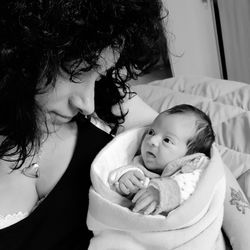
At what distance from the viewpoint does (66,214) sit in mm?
896

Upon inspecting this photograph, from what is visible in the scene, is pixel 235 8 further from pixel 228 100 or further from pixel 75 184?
pixel 75 184

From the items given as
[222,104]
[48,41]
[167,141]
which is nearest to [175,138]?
[167,141]

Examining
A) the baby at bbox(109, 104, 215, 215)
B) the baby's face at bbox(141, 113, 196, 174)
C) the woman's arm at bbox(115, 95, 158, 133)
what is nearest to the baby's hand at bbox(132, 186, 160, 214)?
the baby at bbox(109, 104, 215, 215)

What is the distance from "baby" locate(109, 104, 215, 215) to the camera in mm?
834

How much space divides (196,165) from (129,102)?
0.28m

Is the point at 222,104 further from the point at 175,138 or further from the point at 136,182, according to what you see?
the point at 136,182

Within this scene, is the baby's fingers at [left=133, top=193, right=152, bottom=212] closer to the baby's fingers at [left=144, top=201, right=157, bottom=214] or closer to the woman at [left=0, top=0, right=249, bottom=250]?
the baby's fingers at [left=144, top=201, right=157, bottom=214]

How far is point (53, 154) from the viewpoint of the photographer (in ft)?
2.98

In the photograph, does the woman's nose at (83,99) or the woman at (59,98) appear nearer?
the woman at (59,98)

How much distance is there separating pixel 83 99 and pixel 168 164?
30 cm

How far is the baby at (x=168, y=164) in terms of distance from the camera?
2.74 ft

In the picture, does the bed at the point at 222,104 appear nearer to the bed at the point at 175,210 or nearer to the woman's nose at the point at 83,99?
the bed at the point at 175,210

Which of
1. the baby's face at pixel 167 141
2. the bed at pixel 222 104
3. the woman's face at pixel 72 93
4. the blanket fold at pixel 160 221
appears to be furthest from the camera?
the bed at pixel 222 104

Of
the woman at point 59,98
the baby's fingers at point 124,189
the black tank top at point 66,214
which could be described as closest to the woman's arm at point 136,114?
the woman at point 59,98
